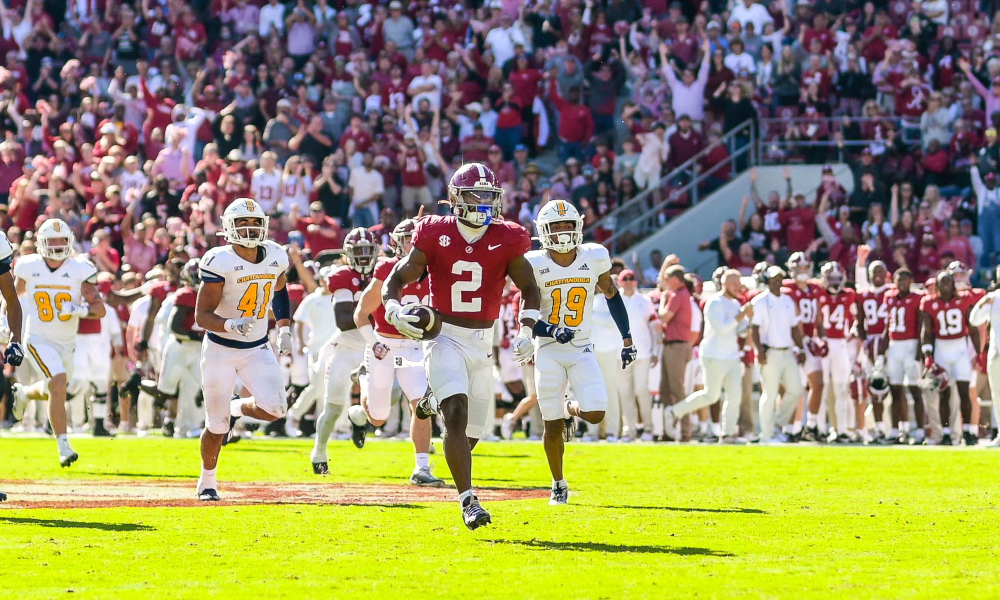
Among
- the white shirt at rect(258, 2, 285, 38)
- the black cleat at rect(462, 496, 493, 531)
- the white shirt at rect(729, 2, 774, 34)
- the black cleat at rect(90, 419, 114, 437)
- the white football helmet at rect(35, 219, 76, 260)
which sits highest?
the white shirt at rect(258, 2, 285, 38)

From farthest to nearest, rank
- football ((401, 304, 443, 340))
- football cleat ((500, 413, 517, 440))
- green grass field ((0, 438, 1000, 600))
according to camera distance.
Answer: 1. football cleat ((500, 413, 517, 440))
2. football ((401, 304, 443, 340))
3. green grass field ((0, 438, 1000, 600))

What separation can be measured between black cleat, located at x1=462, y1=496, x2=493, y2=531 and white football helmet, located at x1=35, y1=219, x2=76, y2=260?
20.3ft

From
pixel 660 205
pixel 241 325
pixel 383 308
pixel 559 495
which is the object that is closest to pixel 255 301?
pixel 241 325

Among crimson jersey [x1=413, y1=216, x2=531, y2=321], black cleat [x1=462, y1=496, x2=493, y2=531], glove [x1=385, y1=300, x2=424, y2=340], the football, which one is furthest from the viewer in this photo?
crimson jersey [x1=413, y1=216, x2=531, y2=321]

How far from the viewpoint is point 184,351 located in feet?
54.3

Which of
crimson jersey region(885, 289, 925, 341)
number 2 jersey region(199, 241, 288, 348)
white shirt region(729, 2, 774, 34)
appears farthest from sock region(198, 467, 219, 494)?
white shirt region(729, 2, 774, 34)

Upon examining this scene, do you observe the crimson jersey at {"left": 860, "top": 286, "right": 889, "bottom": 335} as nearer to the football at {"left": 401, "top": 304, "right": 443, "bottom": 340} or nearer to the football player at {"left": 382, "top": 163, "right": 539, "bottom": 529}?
the football player at {"left": 382, "top": 163, "right": 539, "bottom": 529}

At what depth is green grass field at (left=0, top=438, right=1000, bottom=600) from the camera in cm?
630

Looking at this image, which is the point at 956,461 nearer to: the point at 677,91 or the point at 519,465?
the point at 519,465

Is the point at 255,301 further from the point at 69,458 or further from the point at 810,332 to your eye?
the point at 810,332

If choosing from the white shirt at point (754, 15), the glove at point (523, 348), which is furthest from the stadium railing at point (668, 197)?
the glove at point (523, 348)

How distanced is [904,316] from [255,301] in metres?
8.95

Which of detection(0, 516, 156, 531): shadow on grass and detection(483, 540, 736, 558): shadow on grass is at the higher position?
detection(0, 516, 156, 531): shadow on grass

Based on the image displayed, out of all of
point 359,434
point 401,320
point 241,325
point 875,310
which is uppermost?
point 875,310
